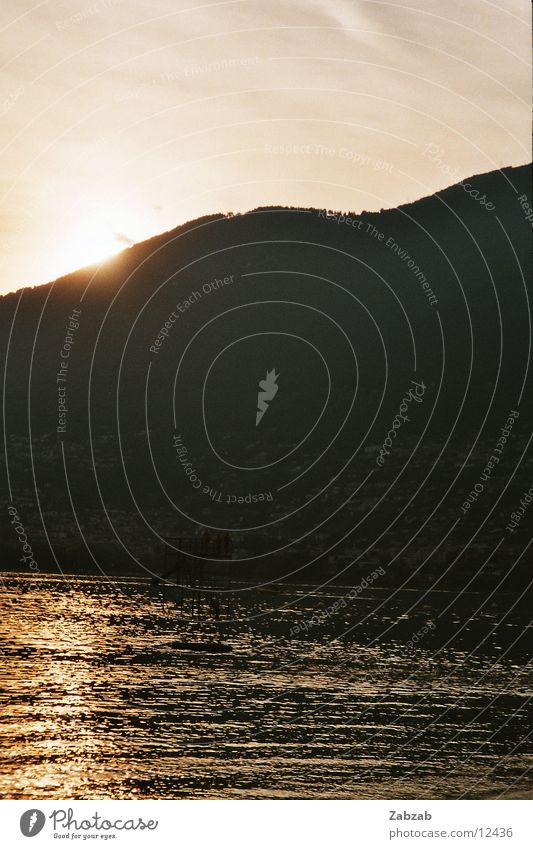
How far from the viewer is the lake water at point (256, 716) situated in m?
38.4

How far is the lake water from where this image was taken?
38375 mm

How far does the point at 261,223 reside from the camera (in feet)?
593

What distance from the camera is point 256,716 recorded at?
178ft

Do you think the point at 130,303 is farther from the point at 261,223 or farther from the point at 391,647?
the point at 391,647

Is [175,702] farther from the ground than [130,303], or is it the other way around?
[130,303]

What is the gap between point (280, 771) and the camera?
40375mm

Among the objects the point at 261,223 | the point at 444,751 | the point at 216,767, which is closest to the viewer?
the point at 216,767

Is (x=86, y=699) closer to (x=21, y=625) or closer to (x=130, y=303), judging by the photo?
(x=21, y=625)

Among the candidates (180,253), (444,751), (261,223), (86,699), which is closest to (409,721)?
(444,751)
